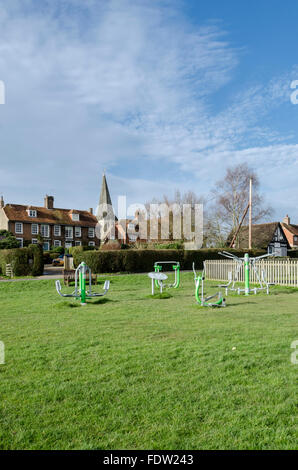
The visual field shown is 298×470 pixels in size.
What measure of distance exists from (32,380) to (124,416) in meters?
1.60

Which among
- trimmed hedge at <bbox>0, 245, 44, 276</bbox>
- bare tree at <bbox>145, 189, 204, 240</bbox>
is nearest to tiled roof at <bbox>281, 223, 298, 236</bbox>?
bare tree at <bbox>145, 189, 204, 240</bbox>

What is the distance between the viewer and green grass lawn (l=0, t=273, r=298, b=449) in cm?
318

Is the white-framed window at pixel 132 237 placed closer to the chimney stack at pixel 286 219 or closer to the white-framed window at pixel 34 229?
the white-framed window at pixel 34 229

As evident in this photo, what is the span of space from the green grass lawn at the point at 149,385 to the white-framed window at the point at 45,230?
5149 cm

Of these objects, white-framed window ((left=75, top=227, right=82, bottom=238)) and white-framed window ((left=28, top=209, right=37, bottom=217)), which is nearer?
white-framed window ((left=28, top=209, right=37, bottom=217))

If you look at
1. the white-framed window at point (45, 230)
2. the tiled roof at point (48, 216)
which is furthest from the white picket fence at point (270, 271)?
the white-framed window at point (45, 230)

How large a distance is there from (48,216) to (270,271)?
46.1 meters

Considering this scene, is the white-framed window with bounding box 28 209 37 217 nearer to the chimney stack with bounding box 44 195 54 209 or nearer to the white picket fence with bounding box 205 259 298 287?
the chimney stack with bounding box 44 195 54 209

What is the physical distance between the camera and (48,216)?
59.4 m

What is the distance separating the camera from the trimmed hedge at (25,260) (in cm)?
2558


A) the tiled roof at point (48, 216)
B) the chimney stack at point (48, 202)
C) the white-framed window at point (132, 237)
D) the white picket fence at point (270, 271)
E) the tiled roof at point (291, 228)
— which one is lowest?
the white picket fence at point (270, 271)

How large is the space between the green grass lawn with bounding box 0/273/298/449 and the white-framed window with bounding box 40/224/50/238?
169 ft

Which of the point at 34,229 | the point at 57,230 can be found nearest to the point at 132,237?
the point at 57,230
